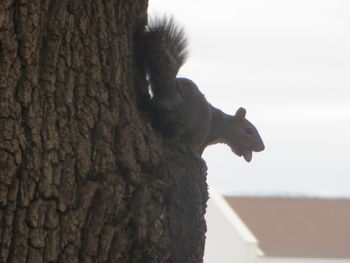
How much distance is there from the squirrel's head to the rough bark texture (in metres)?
1.38

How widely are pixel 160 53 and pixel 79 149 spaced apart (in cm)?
43

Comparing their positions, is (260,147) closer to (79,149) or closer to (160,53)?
(160,53)

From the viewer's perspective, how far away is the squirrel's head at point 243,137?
3.16 meters

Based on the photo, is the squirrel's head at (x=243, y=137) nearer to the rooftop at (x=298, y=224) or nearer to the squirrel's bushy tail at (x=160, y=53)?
the squirrel's bushy tail at (x=160, y=53)

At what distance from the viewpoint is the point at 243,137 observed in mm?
3223

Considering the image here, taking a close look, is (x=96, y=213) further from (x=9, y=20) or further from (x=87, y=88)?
(x=9, y=20)

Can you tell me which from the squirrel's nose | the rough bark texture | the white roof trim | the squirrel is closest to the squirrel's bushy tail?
the squirrel

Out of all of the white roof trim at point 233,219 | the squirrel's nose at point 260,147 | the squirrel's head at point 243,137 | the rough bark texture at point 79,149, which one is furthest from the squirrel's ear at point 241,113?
the white roof trim at point 233,219

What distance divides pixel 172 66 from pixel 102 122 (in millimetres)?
439

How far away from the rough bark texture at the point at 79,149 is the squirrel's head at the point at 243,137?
138cm

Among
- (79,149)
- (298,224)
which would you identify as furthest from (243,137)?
(298,224)

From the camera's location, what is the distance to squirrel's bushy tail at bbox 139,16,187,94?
1.90m

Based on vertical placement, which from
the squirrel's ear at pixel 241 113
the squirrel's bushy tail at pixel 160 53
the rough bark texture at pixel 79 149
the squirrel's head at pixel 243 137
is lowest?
the rough bark texture at pixel 79 149

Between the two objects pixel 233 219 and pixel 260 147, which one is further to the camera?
pixel 233 219
